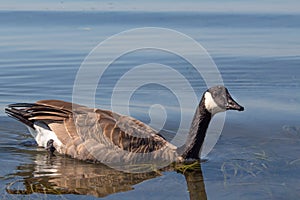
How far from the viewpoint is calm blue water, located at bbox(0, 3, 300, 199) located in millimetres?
7074

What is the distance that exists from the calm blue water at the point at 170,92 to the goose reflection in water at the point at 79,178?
0.5 inches

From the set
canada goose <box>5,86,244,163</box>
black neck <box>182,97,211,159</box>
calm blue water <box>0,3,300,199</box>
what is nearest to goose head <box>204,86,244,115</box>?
canada goose <box>5,86,244,163</box>

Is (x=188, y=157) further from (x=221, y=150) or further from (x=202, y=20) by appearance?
(x=202, y=20)

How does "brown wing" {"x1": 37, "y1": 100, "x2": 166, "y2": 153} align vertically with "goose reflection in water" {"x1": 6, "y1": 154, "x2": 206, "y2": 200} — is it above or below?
above

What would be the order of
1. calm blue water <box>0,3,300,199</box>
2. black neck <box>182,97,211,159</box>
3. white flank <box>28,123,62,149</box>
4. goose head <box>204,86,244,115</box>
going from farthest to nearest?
white flank <box>28,123,62,149</box> < black neck <box>182,97,211,159</box> < goose head <box>204,86,244,115</box> < calm blue water <box>0,3,300,199</box>

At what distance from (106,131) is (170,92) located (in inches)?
109

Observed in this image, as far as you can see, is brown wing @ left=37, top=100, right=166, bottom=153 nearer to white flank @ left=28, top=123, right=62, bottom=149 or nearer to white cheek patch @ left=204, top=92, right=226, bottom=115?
white flank @ left=28, top=123, right=62, bottom=149

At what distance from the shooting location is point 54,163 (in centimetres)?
808

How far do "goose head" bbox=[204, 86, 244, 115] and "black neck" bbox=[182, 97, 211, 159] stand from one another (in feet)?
0.41

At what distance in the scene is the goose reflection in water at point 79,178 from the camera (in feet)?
22.5

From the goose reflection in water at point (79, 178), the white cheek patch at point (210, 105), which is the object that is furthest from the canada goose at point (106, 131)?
the goose reflection in water at point (79, 178)

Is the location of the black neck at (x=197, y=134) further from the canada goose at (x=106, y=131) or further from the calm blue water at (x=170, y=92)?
the calm blue water at (x=170, y=92)

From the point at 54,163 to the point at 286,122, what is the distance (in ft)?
10.6

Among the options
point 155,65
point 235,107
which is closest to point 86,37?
point 155,65
